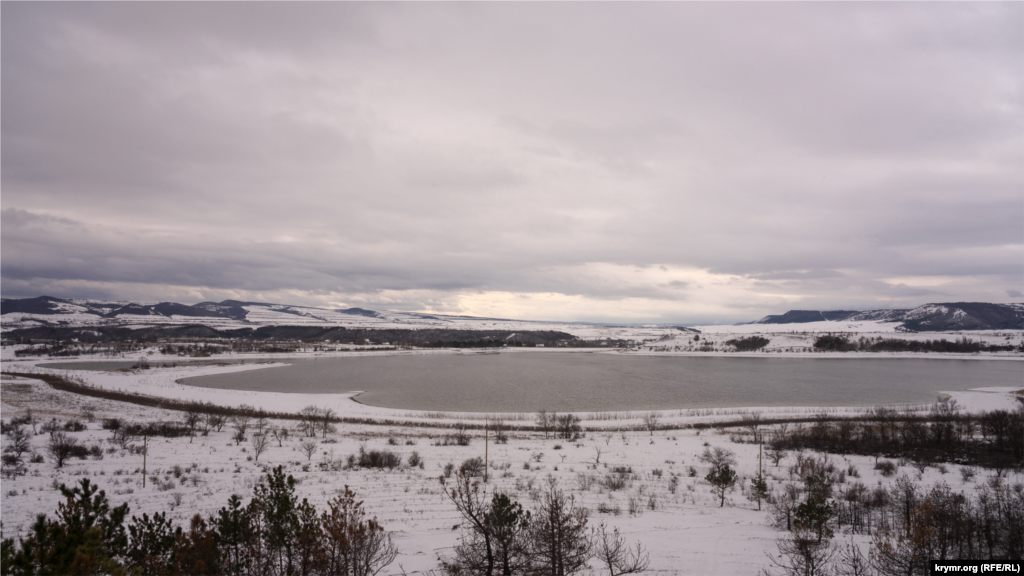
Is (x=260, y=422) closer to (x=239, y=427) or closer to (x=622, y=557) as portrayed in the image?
(x=239, y=427)

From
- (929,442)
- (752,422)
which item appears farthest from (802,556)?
(752,422)

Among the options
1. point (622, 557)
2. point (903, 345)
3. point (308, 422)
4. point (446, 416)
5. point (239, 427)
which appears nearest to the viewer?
point (622, 557)

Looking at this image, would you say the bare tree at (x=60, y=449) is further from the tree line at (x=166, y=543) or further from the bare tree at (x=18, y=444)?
the tree line at (x=166, y=543)

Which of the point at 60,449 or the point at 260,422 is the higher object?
the point at 60,449

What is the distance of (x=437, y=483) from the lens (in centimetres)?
1521

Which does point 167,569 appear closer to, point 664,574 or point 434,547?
point 434,547

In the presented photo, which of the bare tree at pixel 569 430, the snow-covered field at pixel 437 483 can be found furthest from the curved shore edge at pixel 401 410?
the snow-covered field at pixel 437 483

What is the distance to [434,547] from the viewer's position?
9.65 metres

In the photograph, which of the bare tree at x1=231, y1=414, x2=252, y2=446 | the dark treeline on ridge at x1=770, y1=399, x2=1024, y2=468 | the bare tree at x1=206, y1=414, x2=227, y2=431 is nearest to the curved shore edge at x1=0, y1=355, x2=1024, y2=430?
the bare tree at x1=231, y1=414, x2=252, y2=446

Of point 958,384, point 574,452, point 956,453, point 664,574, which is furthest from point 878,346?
point 664,574

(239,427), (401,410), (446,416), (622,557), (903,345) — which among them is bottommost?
(903,345)

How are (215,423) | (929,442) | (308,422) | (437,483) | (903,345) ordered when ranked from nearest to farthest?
1. (437,483)
2. (929,442)
3. (215,423)
4. (308,422)
5. (903,345)

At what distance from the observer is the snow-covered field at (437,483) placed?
10070mm

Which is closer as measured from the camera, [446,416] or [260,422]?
[260,422]
